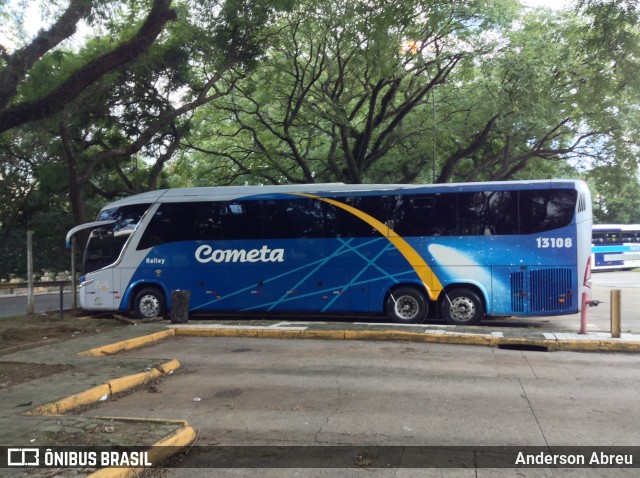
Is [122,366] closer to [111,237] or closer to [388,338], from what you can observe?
[388,338]

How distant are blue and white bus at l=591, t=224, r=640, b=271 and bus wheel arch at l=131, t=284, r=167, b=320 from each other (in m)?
29.0

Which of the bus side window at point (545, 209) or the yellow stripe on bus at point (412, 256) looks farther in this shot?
the yellow stripe on bus at point (412, 256)

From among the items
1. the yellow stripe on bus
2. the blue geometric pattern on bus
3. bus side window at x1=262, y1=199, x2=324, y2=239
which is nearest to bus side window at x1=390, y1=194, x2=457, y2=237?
the yellow stripe on bus

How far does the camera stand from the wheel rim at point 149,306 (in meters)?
13.9

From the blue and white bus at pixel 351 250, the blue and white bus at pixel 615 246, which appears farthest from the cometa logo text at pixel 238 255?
the blue and white bus at pixel 615 246

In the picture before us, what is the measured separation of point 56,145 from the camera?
17.6 meters

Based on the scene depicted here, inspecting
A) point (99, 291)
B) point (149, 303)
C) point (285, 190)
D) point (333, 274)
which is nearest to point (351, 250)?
point (333, 274)

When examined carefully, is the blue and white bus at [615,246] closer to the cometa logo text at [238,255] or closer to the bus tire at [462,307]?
the bus tire at [462,307]

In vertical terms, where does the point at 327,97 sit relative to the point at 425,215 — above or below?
above

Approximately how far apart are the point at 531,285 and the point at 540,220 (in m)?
1.49

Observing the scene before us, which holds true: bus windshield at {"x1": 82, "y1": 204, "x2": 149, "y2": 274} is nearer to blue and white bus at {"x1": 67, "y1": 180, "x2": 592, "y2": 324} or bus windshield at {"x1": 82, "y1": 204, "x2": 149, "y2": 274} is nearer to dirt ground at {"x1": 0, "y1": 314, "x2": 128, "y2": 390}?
blue and white bus at {"x1": 67, "y1": 180, "x2": 592, "y2": 324}

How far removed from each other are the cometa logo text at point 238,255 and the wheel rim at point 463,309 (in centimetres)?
441

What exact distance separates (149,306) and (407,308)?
6.77 m

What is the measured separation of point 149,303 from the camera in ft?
46.0
